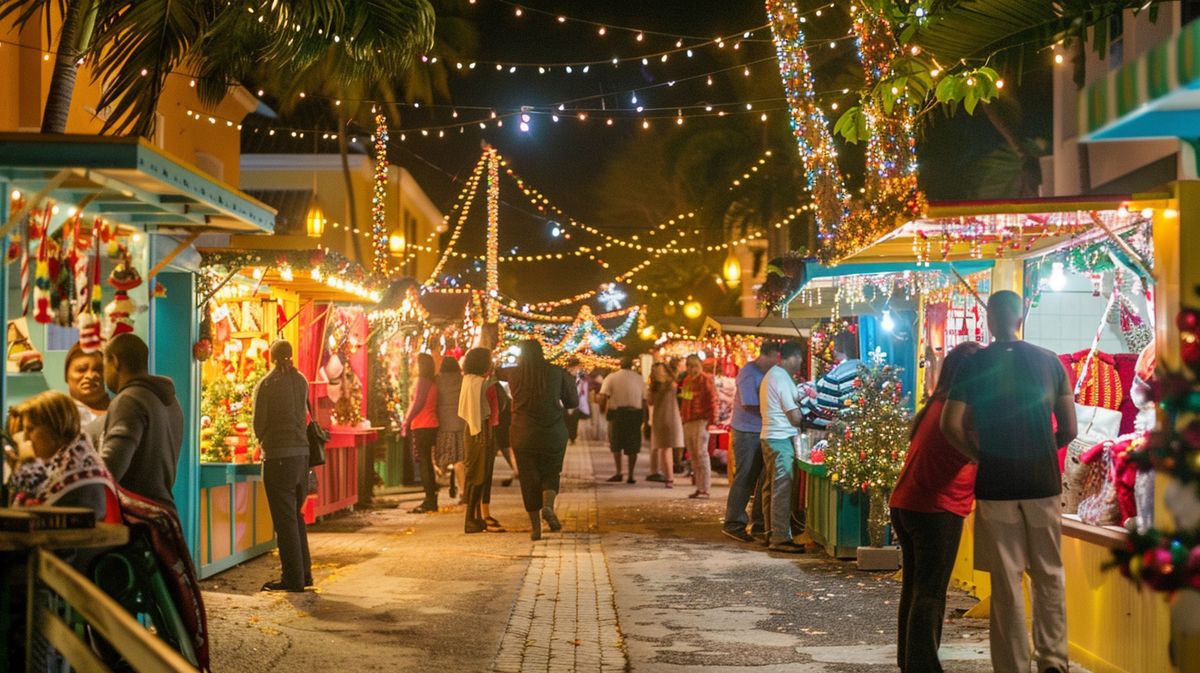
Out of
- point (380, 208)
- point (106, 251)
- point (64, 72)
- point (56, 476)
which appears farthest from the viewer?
point (380, 208)

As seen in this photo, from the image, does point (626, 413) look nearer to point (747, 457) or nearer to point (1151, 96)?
point (747, 457)

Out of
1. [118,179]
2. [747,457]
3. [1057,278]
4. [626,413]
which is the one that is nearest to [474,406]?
[747,457]

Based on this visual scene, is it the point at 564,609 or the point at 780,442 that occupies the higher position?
the point at 780,442

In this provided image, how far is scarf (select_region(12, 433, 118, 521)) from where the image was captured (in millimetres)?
6348

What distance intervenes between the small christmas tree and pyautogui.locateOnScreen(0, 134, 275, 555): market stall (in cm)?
543

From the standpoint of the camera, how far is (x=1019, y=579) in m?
7.30

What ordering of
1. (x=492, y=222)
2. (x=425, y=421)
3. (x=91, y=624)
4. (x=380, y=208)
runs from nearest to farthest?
(x=91, y=624), (x=425, y=421), (x=380, y=208), (x=492, y=222)

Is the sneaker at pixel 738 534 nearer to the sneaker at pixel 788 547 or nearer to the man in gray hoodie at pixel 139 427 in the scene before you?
the sneaker at pixel 788 547

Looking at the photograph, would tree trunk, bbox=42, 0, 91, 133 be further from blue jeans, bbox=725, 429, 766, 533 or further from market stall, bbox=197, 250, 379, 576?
blue jeans, bbox=725, 429, 766, 533

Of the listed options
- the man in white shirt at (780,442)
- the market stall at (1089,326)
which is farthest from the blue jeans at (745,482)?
the market stall at (1089,326)

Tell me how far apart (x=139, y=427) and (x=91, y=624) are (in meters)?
3.06

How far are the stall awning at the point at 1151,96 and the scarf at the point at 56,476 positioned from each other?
14.6 ft

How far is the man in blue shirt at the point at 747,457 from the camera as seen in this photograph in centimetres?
1532

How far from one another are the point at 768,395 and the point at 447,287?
22709 mm
